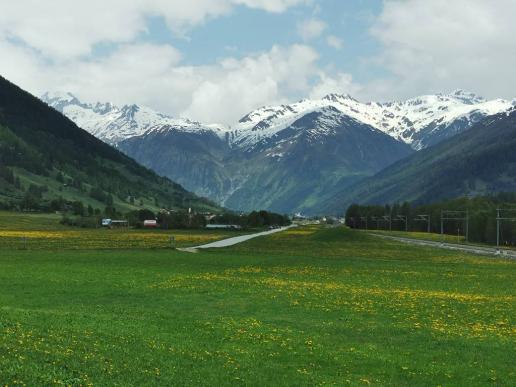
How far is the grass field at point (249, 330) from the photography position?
21156mm

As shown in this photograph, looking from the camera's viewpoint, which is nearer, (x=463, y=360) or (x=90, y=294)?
(x=463, y=360)

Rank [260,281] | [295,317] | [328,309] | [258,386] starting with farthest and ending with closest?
[260,281], [328,309], [295,317], [258,386]

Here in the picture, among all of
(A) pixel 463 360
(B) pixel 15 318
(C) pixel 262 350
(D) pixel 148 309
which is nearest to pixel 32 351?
(B) pixel 15 318

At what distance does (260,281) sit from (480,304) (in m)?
21.6

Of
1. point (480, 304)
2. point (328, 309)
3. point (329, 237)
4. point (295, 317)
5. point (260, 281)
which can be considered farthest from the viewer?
point (329, 237)

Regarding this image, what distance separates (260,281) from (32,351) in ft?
120

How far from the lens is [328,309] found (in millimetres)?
38219

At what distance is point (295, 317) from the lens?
3512 centimetres

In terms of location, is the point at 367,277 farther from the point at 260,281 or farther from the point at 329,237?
the point at 329,237

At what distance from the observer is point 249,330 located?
98.9 feet

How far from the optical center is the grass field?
21.2 metres

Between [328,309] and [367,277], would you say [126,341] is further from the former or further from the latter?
[367,277]

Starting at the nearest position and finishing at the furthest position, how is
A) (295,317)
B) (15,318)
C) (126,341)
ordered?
(126,341)
(15,318)
(295,317)

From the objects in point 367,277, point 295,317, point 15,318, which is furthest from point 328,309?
point 367,277
